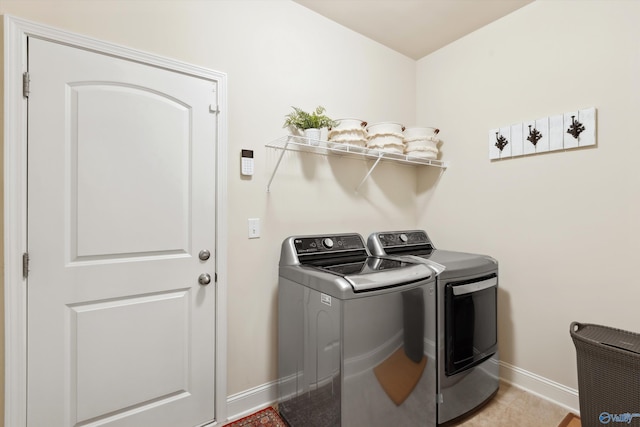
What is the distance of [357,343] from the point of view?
1381 millimetres

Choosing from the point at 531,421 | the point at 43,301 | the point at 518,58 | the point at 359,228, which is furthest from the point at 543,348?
the point at 43,301

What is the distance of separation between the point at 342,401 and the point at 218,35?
2069 millimetres

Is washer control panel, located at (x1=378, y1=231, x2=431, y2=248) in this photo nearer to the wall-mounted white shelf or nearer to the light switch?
the wall-mounted white shelf

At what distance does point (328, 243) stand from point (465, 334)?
100 cm

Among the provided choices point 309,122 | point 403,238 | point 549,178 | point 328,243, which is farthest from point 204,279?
point 549,178

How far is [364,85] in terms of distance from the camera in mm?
2506

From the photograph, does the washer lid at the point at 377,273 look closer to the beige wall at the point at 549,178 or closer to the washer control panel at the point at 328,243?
the washer control panel at the point at 328,243

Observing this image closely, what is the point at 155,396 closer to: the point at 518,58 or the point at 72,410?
the point at 72,410

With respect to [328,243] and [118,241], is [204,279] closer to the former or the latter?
[118,241]

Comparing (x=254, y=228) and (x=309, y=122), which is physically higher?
(x=309, y=122)

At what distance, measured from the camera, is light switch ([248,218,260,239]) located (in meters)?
1.89

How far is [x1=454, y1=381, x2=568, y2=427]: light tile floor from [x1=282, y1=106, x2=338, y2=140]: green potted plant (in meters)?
1.99

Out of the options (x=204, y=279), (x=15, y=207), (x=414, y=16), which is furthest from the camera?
(x=414, y=16)

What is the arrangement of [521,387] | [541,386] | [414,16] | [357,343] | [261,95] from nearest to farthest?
[357,343]
[261,95]
[541,386]
[521,387]
[414,16]
